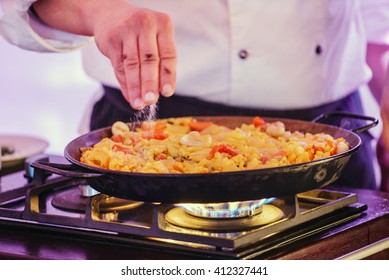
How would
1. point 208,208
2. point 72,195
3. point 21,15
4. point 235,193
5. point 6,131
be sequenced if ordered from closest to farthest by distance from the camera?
point 235,193 < point 208,208 < point 72,195 < point 21,15 < point 6,131

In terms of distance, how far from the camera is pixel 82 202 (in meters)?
1.90

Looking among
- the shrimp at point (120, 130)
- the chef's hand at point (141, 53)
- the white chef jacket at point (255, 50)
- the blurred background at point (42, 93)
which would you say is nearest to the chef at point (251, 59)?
the white chef jacket at point (255, 50)

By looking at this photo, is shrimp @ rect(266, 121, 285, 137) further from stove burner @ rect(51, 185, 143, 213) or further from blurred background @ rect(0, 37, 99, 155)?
blurred background @ rect(0, 37, 99, 155)

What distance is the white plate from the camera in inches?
97.4

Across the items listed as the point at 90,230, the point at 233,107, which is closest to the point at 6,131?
the point at 233,107

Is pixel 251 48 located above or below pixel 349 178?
above

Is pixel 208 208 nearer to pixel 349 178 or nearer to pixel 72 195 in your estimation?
pixel 72 195

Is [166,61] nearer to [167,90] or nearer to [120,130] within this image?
[167,90]

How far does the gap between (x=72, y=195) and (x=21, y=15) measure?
0.53 meters

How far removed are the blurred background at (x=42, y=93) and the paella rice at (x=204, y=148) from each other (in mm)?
→ 2032

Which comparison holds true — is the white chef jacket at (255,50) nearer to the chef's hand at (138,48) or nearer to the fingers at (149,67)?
the chef's hand at (138,48)

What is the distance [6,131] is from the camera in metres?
4.02

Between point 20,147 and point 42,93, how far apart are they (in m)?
1.51

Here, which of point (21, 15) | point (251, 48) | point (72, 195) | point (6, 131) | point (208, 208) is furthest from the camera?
point (6, 131)
